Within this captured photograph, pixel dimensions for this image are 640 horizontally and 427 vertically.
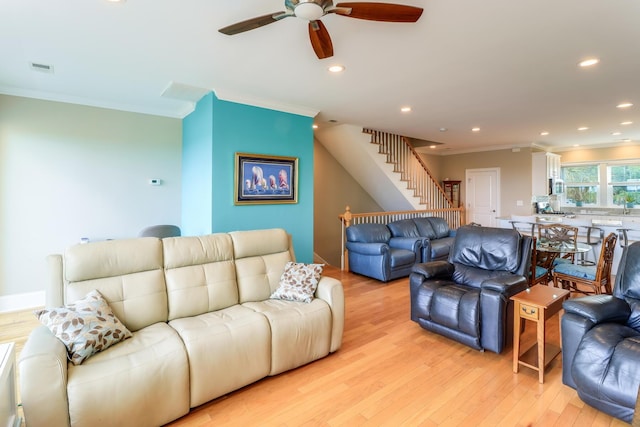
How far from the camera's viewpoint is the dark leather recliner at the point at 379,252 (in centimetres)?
483

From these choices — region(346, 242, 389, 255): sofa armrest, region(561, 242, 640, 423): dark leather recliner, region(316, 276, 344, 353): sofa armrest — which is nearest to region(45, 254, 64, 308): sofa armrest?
region(316, 276, 344, 353): sofa armrest

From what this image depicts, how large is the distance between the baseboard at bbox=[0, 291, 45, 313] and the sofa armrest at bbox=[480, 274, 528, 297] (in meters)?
5.16

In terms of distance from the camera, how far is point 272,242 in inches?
119

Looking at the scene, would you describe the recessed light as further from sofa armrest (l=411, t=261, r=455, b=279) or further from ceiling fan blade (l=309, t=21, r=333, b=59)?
ceiling fan blade (l=309, t=21, r=333, b=59)

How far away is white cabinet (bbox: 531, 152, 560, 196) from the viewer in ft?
24.6

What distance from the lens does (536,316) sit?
228 centimetres

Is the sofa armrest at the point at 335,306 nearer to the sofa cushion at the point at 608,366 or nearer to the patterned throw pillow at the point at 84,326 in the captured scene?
the patterned throw pillow at the point at 84,326

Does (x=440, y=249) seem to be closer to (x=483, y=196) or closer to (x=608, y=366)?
(x=608, y=366)

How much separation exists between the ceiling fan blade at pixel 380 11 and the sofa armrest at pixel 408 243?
391cm

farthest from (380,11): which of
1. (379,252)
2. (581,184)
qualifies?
(581,184)

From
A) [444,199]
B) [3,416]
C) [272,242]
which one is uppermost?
[444,199]

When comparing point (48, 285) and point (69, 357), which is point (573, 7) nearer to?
point (69, 357)

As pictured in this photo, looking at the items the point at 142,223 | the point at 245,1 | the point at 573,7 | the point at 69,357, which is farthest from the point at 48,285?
the point at 573,7

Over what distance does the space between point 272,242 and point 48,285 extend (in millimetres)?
1670
